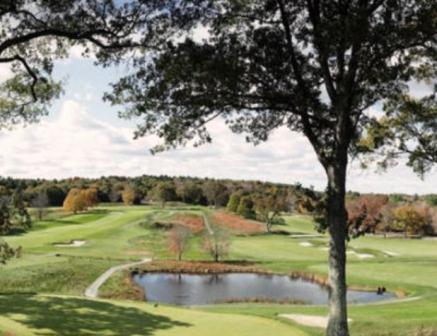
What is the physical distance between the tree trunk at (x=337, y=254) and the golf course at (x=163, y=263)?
17.1ft

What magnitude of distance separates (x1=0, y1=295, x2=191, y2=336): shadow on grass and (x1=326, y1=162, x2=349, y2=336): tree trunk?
699 cm

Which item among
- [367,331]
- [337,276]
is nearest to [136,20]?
[337,276]

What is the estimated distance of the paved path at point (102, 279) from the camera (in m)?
41.5

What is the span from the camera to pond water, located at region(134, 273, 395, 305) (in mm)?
44781

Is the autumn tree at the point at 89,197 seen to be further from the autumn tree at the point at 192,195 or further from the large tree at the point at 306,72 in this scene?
the large tree at the point at 306,72

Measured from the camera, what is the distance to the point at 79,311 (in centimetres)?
2252

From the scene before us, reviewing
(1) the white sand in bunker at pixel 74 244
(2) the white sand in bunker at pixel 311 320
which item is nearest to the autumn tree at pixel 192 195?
(1) the white sand in bunker at pixel 74 244

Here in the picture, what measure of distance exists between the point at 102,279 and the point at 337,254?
121 ft

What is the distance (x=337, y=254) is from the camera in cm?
1382

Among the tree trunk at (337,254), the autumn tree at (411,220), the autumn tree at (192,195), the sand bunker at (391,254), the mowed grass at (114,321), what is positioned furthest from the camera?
the autumn tree at (192,195)

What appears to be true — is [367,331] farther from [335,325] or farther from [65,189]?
[65,189]

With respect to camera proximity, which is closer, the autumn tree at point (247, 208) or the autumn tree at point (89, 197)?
the autumn tree at point (89, 197)

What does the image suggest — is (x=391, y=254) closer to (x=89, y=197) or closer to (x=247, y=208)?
(x=247, y=208)

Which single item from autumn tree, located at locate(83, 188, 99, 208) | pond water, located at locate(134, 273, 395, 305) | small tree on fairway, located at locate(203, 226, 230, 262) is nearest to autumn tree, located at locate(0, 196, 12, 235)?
pond water, located at locate(134, 273, 395, 305)
